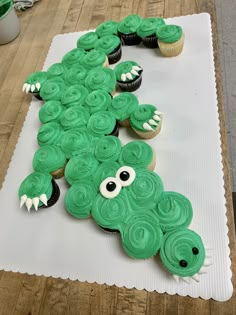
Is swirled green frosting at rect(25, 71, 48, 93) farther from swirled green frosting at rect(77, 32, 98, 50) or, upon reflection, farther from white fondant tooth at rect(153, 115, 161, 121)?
white fondant tooth at rect(153, 115, 161, 121)

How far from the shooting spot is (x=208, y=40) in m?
1.29

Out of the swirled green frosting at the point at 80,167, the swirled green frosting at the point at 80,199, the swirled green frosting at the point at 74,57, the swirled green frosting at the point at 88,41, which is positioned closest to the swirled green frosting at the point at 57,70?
the swirled green frosting at the point at 74,57

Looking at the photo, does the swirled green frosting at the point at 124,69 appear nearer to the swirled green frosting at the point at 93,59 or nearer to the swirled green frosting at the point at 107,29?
the swirled green frosting at the point at 93,59

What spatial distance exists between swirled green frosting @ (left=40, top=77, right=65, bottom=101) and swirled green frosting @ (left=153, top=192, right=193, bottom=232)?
59 cm

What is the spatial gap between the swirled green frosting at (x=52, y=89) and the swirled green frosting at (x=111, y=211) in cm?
49

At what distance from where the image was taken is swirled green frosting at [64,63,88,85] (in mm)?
1229

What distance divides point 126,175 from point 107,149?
0.39ft

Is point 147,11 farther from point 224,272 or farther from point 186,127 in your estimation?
point 224,272

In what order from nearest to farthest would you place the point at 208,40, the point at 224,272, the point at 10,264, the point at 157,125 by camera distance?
the point at 224,272 → the point at 10,264 → the point at 157,125 → the point at 208,40

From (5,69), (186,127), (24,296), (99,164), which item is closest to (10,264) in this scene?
(24,296)

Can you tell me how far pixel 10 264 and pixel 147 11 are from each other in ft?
4.15

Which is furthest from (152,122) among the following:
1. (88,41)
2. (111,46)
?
(88,41)

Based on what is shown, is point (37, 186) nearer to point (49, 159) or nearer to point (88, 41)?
point (49, 159)

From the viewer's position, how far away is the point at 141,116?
1032 millimetres
